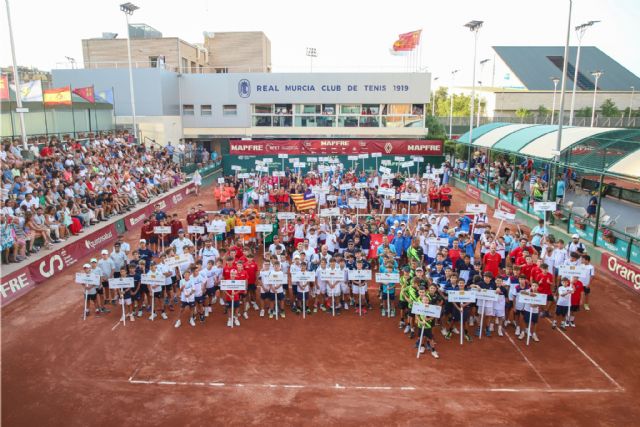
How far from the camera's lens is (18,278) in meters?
14.2

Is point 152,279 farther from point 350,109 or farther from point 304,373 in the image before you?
point 350,109

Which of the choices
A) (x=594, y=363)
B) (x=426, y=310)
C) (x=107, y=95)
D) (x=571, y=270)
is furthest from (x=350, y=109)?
(x=594, y=363)

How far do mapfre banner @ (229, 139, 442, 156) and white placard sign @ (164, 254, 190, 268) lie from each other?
23018 millimetres

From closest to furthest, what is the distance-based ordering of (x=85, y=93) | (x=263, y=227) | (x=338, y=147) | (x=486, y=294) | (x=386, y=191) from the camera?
(x=486, y=294) < (x=263, y=227) < (x=386, y=191) < (x=85, y=93) < (x=338, y=147)

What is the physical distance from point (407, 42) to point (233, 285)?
36.9 metres

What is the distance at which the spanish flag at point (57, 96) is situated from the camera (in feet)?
90.9

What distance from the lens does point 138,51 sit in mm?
48062

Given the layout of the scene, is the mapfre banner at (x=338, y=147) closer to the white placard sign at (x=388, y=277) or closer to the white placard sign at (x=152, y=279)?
the white placard sign at (x=152, y=279)

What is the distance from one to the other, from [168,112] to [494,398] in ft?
120

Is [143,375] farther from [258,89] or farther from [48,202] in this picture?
[258,89]

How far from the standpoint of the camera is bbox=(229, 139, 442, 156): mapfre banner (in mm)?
35750

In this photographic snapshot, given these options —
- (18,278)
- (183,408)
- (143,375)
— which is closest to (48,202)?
(18,278)

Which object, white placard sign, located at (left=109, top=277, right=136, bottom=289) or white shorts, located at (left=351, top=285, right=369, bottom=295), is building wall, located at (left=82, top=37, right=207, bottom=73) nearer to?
white placard sign, located at (left=109, top=277, right=136, bottom=289)

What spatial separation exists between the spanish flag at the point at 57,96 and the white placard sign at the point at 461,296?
84.7 feet
